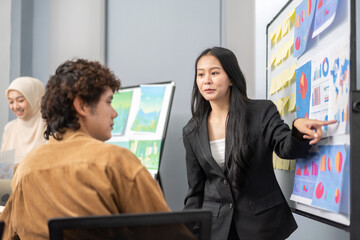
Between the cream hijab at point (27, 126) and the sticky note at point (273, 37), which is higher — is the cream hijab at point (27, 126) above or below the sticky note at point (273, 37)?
below

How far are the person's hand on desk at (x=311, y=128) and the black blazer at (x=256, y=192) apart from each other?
178mm

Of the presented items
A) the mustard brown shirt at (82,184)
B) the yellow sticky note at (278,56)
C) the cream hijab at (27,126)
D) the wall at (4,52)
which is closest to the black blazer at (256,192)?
the yellow sticky note at (278,56)

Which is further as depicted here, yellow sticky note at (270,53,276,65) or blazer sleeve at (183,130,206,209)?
yellow sticky note at (270,53,276,65)

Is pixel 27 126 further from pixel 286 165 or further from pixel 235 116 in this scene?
pixel 286 165

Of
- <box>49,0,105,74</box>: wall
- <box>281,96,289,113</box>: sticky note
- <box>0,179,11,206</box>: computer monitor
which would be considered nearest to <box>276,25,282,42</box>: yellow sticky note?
<box>281,96,289,113</box>: sticky note

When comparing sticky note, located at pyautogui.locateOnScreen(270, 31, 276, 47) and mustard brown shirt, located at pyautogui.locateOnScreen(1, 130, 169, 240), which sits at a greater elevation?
sticky note, located at pyautogui.locateOnScreen(270, 31, 276, 47)

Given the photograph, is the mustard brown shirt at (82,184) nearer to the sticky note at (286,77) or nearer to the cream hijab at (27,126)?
the sticky note at (286,77)

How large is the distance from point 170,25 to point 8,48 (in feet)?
5.27

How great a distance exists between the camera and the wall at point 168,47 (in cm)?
358

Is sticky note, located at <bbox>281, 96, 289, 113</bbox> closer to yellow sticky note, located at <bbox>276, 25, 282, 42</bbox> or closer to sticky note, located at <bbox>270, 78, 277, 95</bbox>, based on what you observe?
sticky note, located at <bbox>270, 78, 277, 95</bbox>

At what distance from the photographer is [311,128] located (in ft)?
5.22

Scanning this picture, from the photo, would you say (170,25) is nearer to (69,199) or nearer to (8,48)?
(8,48)

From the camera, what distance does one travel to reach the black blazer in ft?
6.12

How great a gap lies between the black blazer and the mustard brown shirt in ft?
2.82
